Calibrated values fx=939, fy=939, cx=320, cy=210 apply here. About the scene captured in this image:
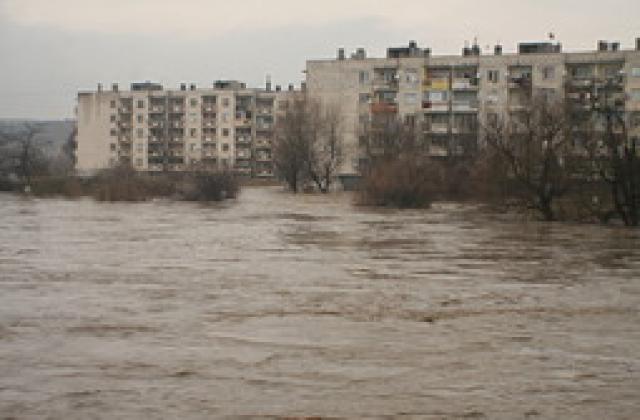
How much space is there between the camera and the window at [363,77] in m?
96.9

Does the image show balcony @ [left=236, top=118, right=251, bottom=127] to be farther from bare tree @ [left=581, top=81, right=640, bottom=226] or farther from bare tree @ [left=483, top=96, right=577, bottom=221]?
bare tree @ [left=581, top=81, right=640, bottom=226]

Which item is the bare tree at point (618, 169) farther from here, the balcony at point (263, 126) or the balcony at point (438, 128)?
the balcony at point (263, 126)

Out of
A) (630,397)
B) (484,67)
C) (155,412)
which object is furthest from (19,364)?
(484,67)

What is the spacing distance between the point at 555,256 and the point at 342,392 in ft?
56.9

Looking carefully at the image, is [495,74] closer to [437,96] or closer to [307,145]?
[437,96]

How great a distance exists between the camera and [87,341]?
11.4m

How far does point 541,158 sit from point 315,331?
3554cm

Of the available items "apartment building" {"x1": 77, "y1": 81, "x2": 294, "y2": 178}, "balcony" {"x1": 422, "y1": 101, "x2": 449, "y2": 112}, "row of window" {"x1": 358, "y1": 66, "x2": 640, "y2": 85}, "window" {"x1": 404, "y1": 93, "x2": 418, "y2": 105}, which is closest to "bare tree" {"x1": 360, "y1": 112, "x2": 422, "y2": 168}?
"balcony" {"x1": 422, "y1": 101, "x2": 449, "y2": 112}

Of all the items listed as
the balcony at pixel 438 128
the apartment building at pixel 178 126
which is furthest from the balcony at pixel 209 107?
the balcony at pixel 438 128

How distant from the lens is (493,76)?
302 feet

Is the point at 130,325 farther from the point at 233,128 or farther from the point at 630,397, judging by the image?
the point at 233,128

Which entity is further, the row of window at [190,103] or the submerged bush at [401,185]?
the row of window at [190,103]

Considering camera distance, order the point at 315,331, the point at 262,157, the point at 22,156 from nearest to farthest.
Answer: the point at 315,331 → the point at 22,156 → the point at 262,157

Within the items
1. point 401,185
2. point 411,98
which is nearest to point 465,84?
point 411,98
